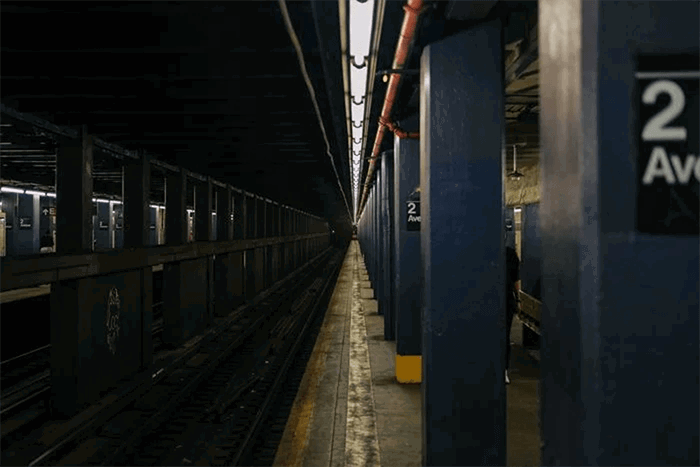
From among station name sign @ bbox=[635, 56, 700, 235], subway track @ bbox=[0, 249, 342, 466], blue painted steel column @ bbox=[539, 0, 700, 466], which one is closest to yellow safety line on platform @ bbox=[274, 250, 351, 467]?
subway track @ bbox=[0, 249, 342, 466]

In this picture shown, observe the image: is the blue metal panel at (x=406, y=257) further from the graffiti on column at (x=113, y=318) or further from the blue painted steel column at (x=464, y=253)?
the graffiti on column at (x=113, y=318)

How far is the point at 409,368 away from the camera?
355 inches

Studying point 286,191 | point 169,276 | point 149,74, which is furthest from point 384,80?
point 286,191

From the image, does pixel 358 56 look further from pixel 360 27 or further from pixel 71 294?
pixel 71 294

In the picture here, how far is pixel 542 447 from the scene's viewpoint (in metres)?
2.40

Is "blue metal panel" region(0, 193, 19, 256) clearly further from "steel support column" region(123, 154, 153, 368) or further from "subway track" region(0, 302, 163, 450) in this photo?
"steel support column" region(123, 154, 153, 368)

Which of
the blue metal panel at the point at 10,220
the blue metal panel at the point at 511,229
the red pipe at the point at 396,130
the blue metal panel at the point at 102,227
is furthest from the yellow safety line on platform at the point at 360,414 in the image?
the blue metal panel at the point at 102,227

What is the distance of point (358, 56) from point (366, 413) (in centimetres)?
440

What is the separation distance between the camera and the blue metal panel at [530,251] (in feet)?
38.1

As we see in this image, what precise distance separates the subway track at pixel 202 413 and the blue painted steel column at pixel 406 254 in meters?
2.26

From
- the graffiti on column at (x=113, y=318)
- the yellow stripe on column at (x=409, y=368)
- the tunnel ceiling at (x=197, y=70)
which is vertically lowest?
the yellow stripe on column at (x=409, y=368)

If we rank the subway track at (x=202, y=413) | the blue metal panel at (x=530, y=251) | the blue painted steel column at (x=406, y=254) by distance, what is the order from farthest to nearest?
1. the blue metal panel at (x=530, y=251)
2. the blue painted steel column at (x=406, y=254)
3. the subway track at (x=202, y=413)

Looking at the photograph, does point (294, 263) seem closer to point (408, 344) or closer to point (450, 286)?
point (408, 344)

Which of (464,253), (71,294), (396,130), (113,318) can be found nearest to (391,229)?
(396,130)
